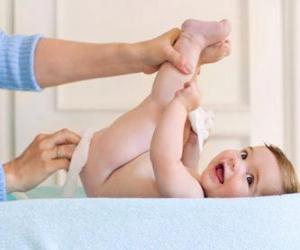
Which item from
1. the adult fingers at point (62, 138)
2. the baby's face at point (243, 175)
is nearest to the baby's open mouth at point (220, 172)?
the baby's face at point (243, 175)

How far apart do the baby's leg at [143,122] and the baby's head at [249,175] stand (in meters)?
0.11

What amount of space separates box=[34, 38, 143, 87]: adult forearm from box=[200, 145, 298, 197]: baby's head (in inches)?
7.7

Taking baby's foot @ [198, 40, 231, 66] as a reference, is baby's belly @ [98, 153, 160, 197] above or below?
below

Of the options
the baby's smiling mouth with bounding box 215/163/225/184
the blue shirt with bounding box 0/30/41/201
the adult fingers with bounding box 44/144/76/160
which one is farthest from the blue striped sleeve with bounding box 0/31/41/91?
the baby's smiling mouth with bounding box 215/163/225/184

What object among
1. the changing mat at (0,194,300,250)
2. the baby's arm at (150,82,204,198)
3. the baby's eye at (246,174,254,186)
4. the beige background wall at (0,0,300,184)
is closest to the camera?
the changing mat at (0,194,300,250)

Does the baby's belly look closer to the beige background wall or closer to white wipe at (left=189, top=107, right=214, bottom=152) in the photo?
white wipe at (left=189, top=107, right=214, bottom=152)

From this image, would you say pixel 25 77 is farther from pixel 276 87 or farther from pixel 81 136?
pixel 276 87

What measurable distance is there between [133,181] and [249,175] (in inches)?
6.7

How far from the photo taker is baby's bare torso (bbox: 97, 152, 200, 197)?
2.96ft

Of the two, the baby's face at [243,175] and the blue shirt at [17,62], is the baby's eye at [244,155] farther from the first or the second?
the blue shirt at [17,62]

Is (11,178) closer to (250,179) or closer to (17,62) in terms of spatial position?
(17,62)

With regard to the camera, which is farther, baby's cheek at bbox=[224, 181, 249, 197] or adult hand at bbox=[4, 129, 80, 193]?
adult hand at bbox=[4, 129, 80, 193]

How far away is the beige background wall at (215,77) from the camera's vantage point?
4.60 feet

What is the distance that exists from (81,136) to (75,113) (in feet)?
1.45
